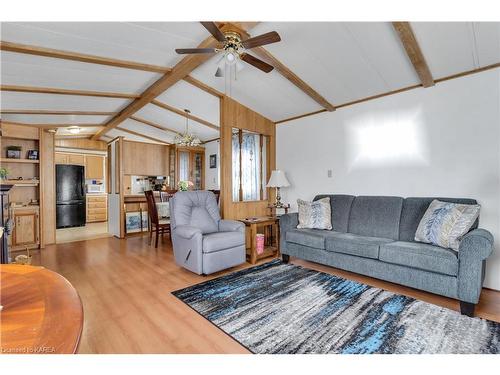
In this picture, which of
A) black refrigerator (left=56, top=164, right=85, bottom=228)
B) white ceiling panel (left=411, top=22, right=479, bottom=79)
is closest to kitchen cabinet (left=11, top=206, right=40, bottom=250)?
black refrigerator (left=56, top=164, right=85, bottom=228)

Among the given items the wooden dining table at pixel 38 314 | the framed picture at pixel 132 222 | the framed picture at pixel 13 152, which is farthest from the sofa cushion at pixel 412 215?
the framed picture at pixel 13 152

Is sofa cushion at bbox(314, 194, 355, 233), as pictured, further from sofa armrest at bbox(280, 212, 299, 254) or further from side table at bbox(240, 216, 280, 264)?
side table at bbox(240, 216, 280, 264)

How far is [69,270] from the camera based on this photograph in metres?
3.36

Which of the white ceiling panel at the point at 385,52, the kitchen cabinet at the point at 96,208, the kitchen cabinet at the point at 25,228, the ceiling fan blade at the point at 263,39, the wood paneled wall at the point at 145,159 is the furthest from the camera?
the kitchen cabinet at the point at 96,208

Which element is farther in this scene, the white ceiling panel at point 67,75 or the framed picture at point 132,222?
the framed picture at point 132,222

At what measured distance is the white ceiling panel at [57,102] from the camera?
3753 millimetres

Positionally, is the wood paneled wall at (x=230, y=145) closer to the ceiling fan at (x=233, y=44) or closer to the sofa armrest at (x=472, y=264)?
the ceiling fan at (x=233, y=44)

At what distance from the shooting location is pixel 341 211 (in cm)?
362

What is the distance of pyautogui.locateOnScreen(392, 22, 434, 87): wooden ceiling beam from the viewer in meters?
2.20

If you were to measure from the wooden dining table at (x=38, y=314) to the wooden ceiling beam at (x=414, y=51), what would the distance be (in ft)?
9.28

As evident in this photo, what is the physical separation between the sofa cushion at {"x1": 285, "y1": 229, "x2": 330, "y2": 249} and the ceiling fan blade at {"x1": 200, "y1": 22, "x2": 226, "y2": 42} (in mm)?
2400
